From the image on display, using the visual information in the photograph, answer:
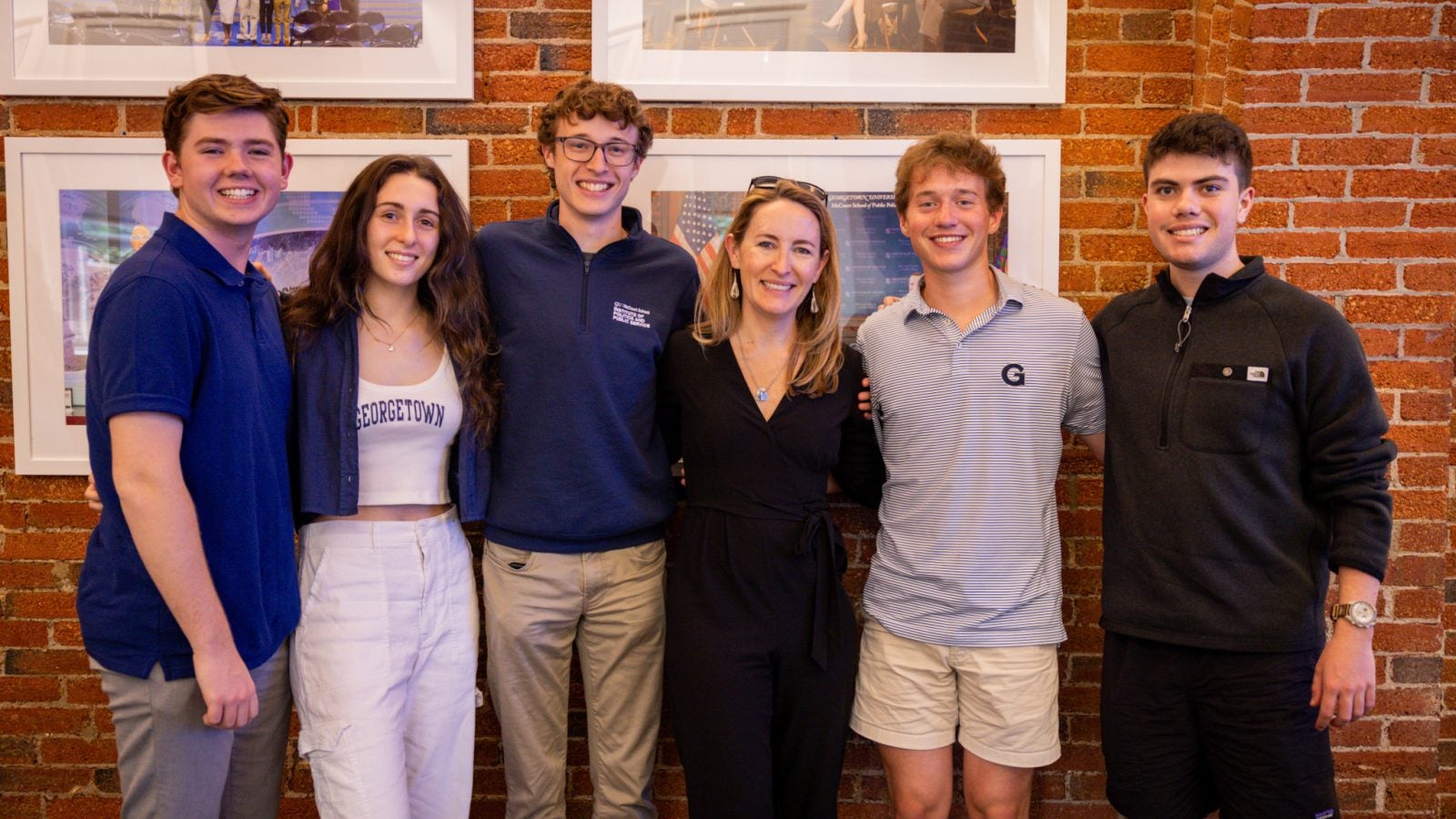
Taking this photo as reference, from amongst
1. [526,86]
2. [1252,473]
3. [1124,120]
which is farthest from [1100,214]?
[526,86]

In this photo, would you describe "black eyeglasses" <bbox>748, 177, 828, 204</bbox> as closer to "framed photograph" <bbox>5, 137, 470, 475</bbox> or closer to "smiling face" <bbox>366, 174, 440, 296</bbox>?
"smiling face" <bbox>366, 174, 440, 296</bbox>

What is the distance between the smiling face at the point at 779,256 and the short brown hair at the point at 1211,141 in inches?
33.4

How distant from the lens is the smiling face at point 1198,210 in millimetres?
2246

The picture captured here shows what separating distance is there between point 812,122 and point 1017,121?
610 mm

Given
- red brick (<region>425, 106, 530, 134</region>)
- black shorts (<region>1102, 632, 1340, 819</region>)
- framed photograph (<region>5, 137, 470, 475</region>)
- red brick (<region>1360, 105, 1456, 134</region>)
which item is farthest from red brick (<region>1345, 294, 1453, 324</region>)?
framed photograph (<region>5, 137, 470, 475</region>)

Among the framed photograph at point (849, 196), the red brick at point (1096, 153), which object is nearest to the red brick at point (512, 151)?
the framed photograph at point (849, 196)

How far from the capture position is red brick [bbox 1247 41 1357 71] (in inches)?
106

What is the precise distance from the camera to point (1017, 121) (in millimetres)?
2910

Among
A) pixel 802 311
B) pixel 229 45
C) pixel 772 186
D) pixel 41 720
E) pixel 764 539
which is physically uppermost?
pixel 229 45

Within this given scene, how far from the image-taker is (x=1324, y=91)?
8.89 feet

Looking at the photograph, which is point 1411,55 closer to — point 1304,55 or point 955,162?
point 1304,55

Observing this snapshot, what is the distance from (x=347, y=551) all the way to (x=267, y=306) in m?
0.56

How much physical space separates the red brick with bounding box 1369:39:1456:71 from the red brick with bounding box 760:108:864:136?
1.42m

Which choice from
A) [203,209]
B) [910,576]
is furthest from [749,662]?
[203,209]
